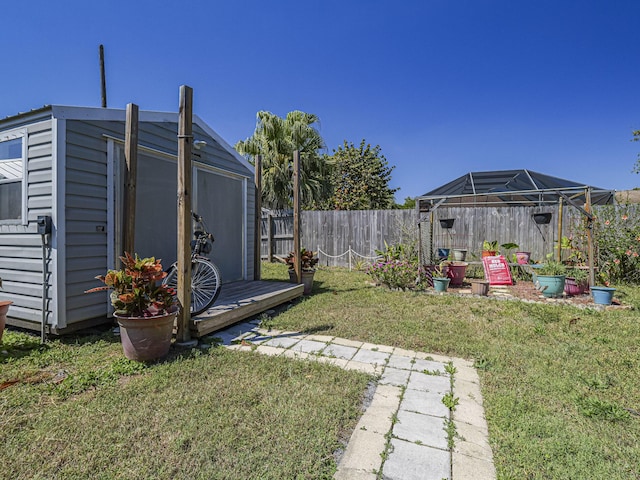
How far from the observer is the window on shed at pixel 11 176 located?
10.9 feet

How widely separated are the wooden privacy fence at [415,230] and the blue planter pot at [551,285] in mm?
2087

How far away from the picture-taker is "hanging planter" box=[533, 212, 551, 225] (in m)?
7.47

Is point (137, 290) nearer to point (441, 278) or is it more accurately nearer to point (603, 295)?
point (441, 278)

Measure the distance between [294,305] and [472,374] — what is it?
290 cm

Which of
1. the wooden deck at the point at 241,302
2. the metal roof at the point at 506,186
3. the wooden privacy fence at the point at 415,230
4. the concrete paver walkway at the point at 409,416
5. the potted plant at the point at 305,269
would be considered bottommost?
the concrete paver walkway at the point at 409,416

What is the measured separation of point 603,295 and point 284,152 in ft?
32.3

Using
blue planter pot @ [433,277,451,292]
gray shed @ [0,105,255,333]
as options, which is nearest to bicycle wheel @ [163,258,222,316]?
gray shed @ [0,105,255,333]

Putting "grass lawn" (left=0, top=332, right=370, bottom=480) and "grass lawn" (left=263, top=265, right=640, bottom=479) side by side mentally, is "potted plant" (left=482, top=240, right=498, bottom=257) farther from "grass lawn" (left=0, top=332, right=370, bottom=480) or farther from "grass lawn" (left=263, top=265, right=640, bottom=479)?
"grass lawn" (left=0, top=332, right=370, bottom=480)

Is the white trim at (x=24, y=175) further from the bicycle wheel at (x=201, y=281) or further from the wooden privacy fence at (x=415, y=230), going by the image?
the wooden privacy fence at (x=415, y=230)

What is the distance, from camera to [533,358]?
2854 millimetres

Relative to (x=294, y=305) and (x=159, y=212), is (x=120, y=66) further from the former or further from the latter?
(x=294, y=305)

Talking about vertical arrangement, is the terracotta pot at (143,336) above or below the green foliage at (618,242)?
below

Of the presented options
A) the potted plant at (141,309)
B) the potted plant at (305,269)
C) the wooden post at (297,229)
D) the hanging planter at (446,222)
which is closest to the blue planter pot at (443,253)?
the hanging planter at (446,222)

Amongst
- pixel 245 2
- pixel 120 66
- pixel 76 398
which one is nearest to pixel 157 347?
pixel 76 398
